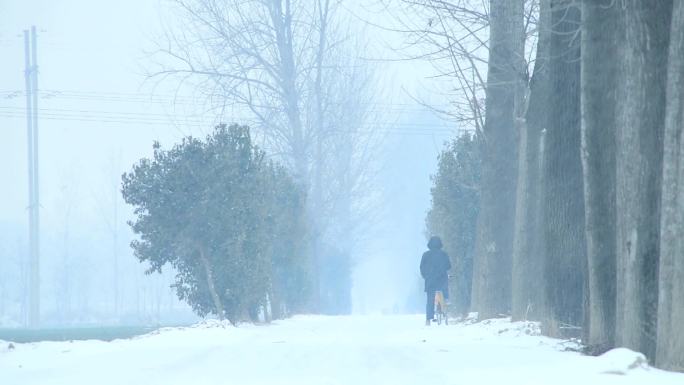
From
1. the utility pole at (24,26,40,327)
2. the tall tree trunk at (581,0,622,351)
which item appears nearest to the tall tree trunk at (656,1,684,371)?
the tall tree trunk at (581,0,622,351)

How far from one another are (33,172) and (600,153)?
47.7 m

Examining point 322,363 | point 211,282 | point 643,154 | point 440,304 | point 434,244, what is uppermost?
point 643,154

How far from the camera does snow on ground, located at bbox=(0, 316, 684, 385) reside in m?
10.8

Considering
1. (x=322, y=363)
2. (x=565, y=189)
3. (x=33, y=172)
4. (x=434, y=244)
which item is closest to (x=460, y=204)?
(x=434, y=244)

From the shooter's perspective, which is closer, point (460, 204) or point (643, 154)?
point (643, 154)

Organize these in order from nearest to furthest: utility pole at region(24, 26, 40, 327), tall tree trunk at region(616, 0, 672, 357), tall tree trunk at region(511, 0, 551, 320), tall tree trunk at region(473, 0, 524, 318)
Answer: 1. tall tree trunk at region(616, 0, 672, 357)
2. tall tree trunk at region(511, 0, 551, 320)
3. tall tree trunk at region(473, 0, 524, 318)
4. utility pole at region(24, 26, 40, 327)

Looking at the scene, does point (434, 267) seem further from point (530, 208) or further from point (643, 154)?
point (643, 154)

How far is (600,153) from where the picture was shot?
45.0 feet

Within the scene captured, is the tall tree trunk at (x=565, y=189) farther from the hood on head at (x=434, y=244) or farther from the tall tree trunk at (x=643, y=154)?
the hood on head at (x=434, y=244)

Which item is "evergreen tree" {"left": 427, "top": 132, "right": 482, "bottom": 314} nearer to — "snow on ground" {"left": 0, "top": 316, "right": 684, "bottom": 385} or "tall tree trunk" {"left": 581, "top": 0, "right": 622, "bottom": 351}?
"snow on ground" {"left": 0, "top": 316, "right": 684, "bottom": 385}

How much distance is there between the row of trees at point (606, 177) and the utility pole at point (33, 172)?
35798 mm

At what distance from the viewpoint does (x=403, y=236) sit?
13725 centimetres

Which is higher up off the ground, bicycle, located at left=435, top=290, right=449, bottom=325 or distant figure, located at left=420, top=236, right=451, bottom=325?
distant figure, located at left=420, top=236, right=451, bottom=325

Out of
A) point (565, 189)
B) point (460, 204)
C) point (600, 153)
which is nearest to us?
point (600, 153)
